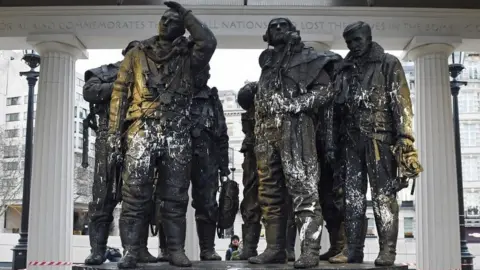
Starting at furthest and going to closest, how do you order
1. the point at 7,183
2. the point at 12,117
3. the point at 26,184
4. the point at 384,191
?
the point at 12,117
the point at 7,183
the point at 26,184
the point at 384,191

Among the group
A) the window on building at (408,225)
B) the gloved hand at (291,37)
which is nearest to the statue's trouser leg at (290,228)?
the gloved hand at (291,37)

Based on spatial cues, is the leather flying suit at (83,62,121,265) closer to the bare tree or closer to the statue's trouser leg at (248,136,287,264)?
the statue's trouser leg at (248,136,287,264)

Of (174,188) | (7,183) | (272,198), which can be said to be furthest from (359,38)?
(7,183)

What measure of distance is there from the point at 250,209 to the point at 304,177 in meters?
1.18

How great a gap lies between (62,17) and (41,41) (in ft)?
2.17

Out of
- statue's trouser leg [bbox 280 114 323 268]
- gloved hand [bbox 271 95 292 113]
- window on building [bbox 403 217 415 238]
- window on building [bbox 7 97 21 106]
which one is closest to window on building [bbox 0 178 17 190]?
window on building [bbox 7 97 21 106]

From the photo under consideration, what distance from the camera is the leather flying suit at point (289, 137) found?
20.5 feet

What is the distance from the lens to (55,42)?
13570 mm

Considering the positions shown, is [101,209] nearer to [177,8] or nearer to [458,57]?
[177,8]

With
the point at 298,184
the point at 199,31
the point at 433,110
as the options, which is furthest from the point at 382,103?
the point at 433,110

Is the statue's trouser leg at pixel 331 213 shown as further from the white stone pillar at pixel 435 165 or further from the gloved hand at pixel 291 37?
the white stone pillar at pixel 435 165

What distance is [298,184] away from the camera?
623cm

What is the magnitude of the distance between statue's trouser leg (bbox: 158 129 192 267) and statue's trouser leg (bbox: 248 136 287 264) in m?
0.77

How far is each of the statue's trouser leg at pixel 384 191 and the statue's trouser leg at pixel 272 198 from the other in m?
0.91
